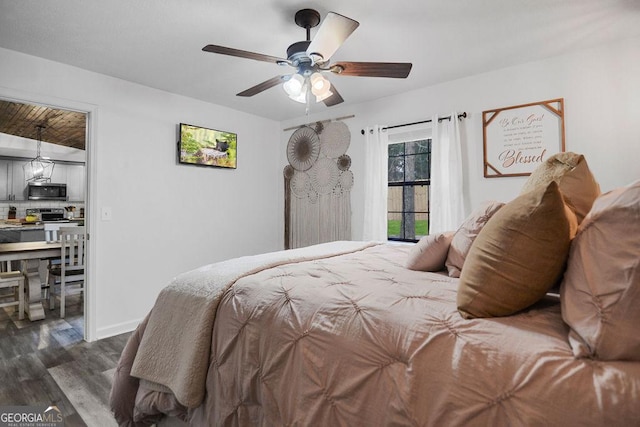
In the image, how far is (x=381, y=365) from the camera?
0.95 meters

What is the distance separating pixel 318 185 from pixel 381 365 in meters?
3.39

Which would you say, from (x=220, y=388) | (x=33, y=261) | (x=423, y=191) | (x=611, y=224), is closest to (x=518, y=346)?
(x=611, y=224)

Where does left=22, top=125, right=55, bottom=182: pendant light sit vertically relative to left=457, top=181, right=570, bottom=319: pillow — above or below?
above

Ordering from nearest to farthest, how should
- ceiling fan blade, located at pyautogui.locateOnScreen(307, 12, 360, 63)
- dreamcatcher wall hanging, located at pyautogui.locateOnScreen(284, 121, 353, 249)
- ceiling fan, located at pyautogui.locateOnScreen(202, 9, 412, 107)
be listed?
ceiling fan blade, located at pyautogui.locateOnScreen(307, 12, 360, 63), ceiling fan, located at pyautogui.locateOnScreen(202, 9, 412, 107), dreamcatcher wall hanging, located at pyautogui.locateOnScreen(284, 121, 353, 249)

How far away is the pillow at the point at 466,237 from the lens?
147 cm

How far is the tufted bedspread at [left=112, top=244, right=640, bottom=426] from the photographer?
28.4 inches

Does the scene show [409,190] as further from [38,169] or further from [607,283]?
[38,169]

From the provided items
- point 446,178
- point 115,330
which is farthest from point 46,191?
point 446,178

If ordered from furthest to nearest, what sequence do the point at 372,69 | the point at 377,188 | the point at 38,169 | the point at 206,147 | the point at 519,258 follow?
the point at 38,169, the point at 206,147, the point at 377,188, the point at 372,69, the point at 519,258

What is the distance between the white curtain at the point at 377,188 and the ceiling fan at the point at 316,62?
1.50 meters

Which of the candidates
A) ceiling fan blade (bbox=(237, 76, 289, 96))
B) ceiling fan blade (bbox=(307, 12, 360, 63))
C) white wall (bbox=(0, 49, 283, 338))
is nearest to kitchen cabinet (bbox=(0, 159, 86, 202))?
white wall (bbox=(0, 49, 283, 338))

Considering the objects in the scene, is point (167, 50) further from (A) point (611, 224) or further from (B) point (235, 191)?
(A) point (611, 224)

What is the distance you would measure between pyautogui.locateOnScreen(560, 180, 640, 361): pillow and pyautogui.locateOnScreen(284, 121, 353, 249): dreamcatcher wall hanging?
3.16 metres

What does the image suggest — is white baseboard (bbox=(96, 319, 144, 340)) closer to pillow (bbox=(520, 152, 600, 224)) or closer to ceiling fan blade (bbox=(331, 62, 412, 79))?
ceiling fan blade (bbox=(331, 62, 412, 79))
